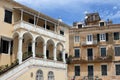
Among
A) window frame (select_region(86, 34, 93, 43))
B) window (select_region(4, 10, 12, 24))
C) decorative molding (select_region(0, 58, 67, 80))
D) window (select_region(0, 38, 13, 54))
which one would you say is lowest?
decorative molding (select_region(0, 58, 67, 80))

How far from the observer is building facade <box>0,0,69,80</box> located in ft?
101

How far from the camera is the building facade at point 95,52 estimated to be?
4525 cm

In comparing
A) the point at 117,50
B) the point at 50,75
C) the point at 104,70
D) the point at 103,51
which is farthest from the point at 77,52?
the point at 50,75

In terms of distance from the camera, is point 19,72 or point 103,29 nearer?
point 19,72

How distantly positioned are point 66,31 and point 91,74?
921 cm

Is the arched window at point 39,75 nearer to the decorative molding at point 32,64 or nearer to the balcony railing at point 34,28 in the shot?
the decorative molding at point 32,64

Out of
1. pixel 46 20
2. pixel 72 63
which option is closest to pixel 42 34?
pixel 46 20

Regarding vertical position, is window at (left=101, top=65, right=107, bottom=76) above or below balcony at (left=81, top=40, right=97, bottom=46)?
below

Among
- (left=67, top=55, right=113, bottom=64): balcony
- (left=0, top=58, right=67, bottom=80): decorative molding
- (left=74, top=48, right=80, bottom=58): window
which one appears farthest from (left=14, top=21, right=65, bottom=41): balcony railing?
(left=74, top=48, right=80, bottom=58): window

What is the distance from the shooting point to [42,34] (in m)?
35.2

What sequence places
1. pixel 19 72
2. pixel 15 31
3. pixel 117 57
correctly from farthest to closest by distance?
pixel 117 57 → pixel 15 31 → pixel 19 72

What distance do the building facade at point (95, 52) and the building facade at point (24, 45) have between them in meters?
9.32

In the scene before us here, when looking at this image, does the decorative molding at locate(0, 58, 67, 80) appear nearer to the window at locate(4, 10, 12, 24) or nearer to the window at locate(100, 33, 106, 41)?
the window at locate(4, 10, 12, 24)

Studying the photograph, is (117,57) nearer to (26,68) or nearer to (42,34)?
(42,34)
